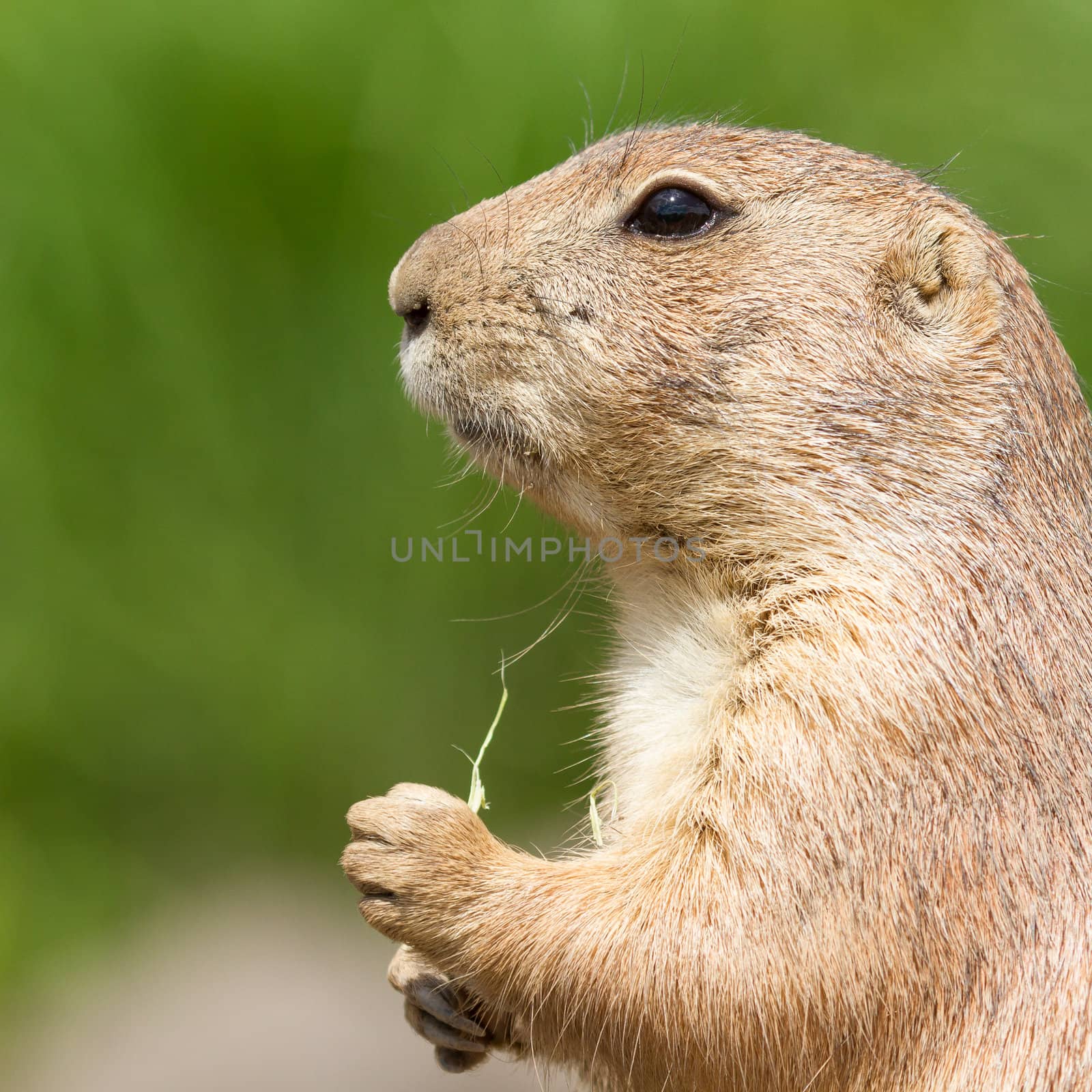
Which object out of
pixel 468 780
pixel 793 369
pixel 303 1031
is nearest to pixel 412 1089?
pixel 303 1031

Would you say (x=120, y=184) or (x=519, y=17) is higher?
(x=519, y=17)

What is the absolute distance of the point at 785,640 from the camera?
1.48 m

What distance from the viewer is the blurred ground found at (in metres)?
3.16

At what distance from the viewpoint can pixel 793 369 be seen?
4.96ft

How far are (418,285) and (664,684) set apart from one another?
74cm

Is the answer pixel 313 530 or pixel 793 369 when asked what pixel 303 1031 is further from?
pixel 793 369

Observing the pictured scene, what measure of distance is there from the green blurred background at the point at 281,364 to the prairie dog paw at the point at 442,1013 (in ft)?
3.93

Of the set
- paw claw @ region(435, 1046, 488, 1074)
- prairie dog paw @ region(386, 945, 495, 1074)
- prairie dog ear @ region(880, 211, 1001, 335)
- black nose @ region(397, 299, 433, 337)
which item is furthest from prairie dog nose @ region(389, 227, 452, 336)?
paw claw @ region(435, 1046, 488, 1074)

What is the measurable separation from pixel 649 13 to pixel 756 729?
92.0 inches

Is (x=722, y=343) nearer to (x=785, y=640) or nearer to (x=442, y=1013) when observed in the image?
(x=785, y=640)

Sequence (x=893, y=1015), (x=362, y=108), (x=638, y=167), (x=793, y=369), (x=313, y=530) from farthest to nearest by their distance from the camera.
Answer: (x=313, y=530) → (x=362, y=108) → (x=638, y=167) → (x=793, y=369) → (x=893, y=1015)

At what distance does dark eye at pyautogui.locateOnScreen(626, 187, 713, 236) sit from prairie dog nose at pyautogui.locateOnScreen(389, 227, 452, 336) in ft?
1.03

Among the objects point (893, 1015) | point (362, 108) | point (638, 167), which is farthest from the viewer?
point (362, 108)

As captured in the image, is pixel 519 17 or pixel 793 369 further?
pixel 519 17
